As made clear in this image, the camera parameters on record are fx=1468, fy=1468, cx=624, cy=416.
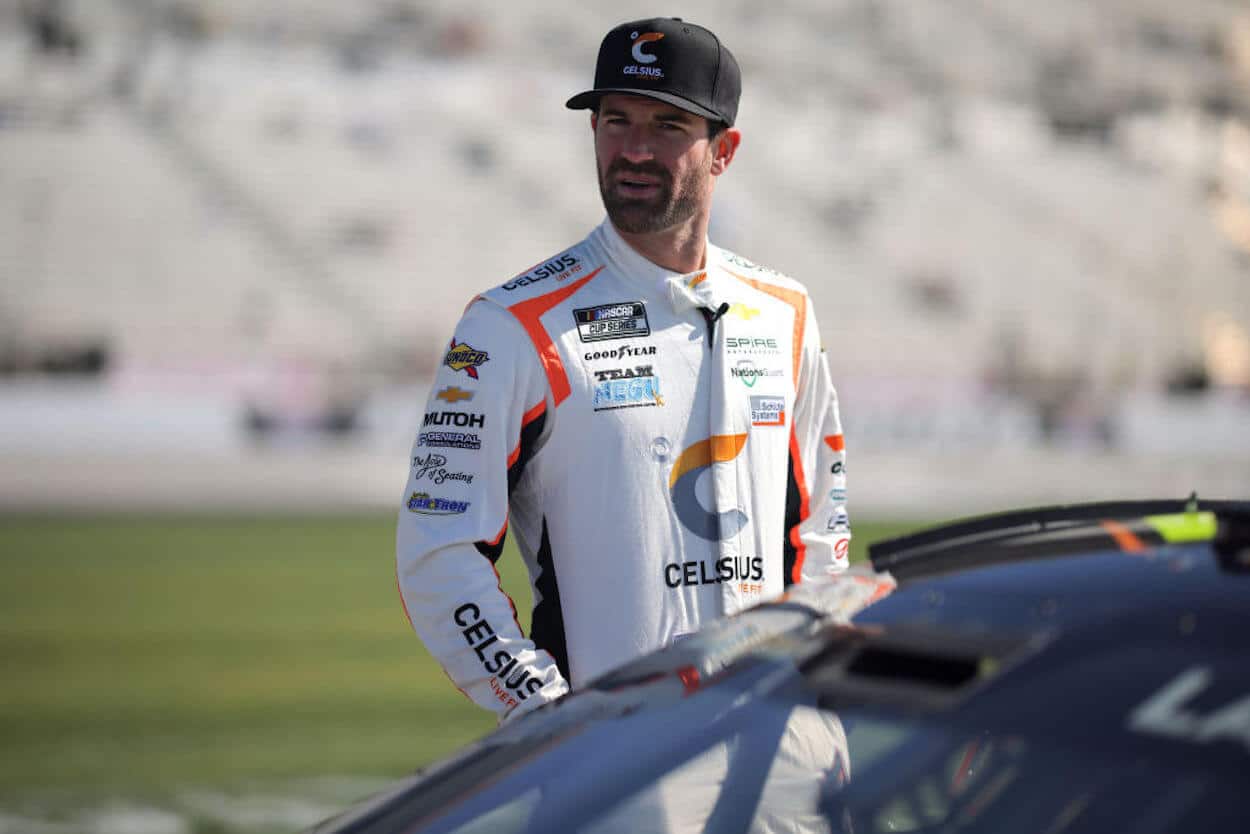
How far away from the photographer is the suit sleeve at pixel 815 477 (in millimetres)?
2342

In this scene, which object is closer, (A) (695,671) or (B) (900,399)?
(A) (695,671)

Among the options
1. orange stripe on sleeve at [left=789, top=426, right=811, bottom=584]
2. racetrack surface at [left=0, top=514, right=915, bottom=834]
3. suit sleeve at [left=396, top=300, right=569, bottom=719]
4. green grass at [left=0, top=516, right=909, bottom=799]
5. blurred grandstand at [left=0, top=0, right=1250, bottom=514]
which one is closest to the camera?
suit sleeve at [left=396, top=300, right=569, bottom=719]

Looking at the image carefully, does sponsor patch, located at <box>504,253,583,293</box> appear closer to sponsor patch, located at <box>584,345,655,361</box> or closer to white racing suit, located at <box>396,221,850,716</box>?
white racing suit, located at <box>396,221,850,716</box>

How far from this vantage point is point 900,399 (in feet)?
58.1

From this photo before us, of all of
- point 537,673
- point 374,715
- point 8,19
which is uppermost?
point 8,19

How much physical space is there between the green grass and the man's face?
3322mm

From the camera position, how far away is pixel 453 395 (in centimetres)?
204

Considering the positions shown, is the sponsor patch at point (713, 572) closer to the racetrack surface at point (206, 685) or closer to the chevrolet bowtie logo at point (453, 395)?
the chevrolet bowtie logo at point (453, 395)

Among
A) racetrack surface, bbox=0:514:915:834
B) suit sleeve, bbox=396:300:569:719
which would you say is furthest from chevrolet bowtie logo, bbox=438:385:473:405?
racetrack surface, bbox=0:514:915:834

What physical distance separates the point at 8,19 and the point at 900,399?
43.0 feet

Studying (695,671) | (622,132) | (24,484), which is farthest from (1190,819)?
(24,484)

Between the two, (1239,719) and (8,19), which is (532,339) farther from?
(8,19)

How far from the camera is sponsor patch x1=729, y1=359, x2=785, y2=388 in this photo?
2213 mm

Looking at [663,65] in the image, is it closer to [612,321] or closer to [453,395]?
[612,321]
